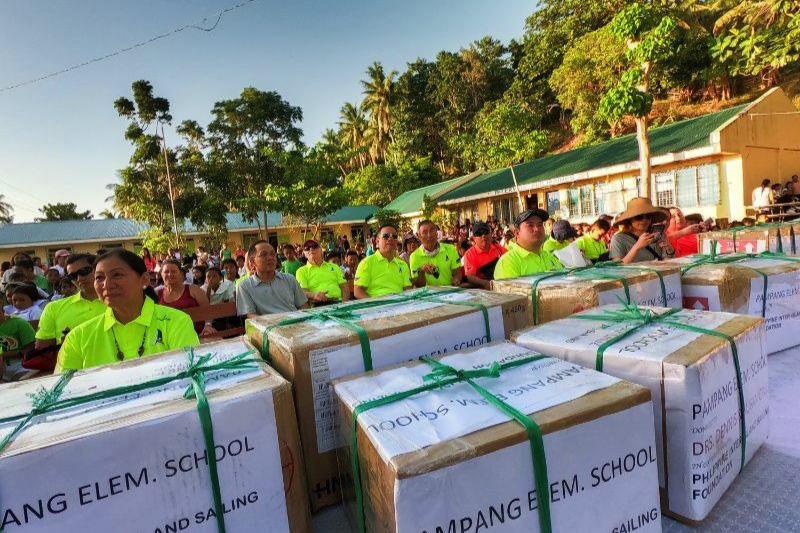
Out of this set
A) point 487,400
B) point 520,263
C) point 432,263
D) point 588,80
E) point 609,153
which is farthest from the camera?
point 588,80

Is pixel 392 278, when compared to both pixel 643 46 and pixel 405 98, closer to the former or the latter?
pixel 643 46

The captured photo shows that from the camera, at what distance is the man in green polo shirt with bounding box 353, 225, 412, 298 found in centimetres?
477

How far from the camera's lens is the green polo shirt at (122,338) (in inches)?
84.2

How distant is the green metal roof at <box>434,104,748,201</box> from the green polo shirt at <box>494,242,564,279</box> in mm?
14348

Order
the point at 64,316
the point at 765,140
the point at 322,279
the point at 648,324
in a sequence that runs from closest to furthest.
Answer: the point at 648,324
the point at 64,316
the point at 322,279
the point at 765,140

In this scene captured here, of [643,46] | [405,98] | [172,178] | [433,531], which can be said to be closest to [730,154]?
[643,46]

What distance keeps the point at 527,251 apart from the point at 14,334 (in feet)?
16.5

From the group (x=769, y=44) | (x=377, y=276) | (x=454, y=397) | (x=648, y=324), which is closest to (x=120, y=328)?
(x=454, y=397)

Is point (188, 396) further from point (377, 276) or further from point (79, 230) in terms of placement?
point (79, 230)

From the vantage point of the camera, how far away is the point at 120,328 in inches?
86.9

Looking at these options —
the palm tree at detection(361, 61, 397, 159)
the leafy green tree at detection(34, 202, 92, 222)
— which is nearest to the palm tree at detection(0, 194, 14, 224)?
the leafy green tree at detection(34, 202, 92, 222)

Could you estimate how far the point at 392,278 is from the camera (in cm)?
481

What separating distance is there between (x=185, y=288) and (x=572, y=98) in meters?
28.8

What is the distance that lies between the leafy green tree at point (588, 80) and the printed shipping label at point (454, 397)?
2732cm
